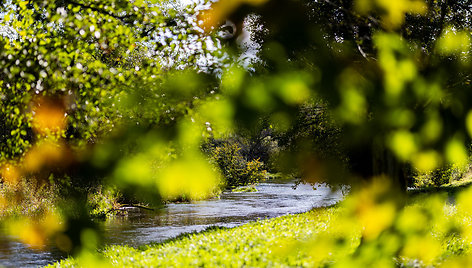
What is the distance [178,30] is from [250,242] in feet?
17.3

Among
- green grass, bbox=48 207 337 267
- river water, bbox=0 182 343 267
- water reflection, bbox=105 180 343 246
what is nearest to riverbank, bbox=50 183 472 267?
green grass, bbox=48 207 337 267

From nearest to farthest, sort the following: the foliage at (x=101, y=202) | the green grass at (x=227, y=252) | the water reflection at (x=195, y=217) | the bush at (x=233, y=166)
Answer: the green grass at (x=227, y=252), the water reflection at (x=195, y=217), the foliage at (x=101, y=202), the bush at (x=233, y=166)

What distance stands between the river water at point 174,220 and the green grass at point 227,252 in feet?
5.10

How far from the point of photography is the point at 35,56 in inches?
415

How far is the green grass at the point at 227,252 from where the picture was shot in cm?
798

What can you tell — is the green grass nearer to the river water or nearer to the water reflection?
the river water

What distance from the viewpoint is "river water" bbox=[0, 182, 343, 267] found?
1320 centimetres

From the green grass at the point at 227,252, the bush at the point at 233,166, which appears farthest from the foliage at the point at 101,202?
the bush at the point at 233,166

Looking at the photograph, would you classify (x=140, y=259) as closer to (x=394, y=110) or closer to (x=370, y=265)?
(x=370, y=265)

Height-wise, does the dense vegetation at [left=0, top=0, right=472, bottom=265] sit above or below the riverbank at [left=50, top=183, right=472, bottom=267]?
above

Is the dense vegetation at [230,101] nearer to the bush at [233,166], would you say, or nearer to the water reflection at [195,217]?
the water reflection at [195,217]

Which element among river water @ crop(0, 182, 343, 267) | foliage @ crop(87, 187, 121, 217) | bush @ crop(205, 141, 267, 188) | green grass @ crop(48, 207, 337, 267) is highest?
bush @ crop(205, 141, 267, 188)

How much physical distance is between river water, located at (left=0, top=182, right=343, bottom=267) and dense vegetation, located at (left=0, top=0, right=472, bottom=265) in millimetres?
1042

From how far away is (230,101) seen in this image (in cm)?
249
